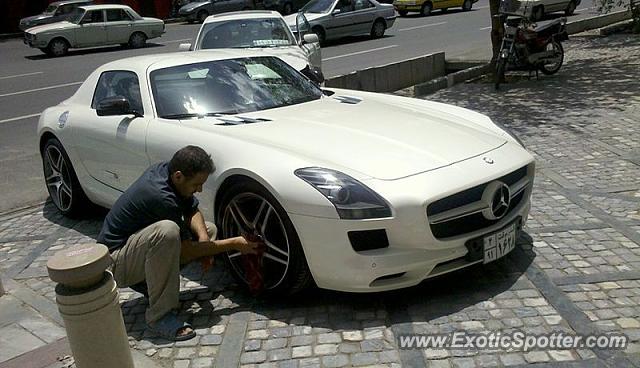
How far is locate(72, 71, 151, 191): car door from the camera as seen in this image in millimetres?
4508

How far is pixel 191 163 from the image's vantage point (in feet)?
11.2

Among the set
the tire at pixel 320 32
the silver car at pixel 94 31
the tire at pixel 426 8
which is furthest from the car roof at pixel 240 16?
the tire at pixel 426 8

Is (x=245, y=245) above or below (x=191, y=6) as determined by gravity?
below

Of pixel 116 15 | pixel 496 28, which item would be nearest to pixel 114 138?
pixel 496 28

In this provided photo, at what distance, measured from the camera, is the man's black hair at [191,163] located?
3.43 metres

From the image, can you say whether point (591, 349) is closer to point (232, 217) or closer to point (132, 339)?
point (232, 217)

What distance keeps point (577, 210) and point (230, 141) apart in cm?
275

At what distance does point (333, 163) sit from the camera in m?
3.53

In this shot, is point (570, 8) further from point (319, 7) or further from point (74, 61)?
point (74, 61)

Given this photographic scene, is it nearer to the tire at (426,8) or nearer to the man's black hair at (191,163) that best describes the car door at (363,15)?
the tire at (426,8)

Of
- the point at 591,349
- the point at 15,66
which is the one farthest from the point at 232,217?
Result: the point at 15,66

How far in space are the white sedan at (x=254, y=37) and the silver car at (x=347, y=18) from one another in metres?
8.42

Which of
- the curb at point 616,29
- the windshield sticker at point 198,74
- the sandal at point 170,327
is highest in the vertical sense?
the windshield sticker at point 198,74

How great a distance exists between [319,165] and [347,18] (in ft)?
55.9
